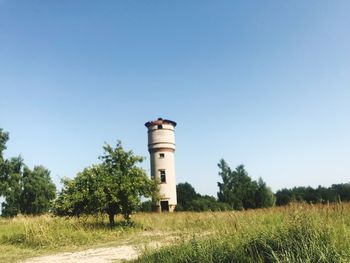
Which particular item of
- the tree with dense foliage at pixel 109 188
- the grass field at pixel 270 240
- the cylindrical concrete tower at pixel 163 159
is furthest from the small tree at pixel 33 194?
the grass field at pixel 270 240

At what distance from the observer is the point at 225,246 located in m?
6.38

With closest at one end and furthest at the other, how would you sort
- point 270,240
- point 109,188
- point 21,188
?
point 270,240, point 109,188, point 21,188

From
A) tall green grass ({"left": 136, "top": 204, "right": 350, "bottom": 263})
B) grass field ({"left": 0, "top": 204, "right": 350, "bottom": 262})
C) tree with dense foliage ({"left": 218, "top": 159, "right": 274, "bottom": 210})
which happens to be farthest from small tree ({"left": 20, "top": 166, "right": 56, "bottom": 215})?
tall green grass ({"left": 136, "top": 204, "right": 350, "bottom": 263})

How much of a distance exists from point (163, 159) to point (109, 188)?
62.4 feet

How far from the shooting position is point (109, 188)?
54.8 ft

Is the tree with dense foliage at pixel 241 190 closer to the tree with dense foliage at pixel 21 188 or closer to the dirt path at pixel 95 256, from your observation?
the tree with dense foliage at pixel 21 188

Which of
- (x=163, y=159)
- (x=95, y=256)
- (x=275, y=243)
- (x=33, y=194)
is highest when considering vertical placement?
(x=163, y=159)

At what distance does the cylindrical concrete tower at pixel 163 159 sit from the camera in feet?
116

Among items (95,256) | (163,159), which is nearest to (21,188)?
(163,159)

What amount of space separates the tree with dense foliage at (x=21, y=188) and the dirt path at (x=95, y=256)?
107 ft

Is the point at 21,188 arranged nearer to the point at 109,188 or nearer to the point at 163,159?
the point at 163,159

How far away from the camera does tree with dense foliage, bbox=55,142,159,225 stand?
16.5 m

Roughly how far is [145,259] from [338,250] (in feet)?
12.5

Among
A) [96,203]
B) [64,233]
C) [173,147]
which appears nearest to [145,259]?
[64,233]
